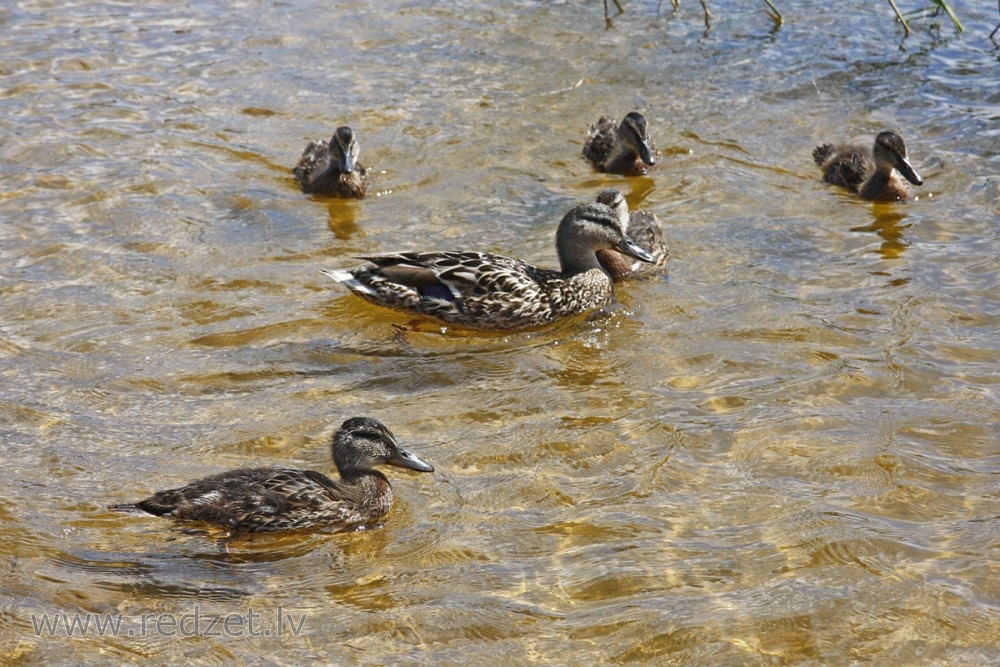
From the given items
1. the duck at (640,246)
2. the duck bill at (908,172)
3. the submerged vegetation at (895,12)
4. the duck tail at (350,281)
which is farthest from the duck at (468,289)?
the submerged vegetation at (895,12)

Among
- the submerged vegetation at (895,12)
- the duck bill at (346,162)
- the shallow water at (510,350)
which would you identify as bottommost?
the shallow water at (510,350)

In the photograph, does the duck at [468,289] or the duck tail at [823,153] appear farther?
the duck tail at [823,153]

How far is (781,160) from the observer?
36.0ft

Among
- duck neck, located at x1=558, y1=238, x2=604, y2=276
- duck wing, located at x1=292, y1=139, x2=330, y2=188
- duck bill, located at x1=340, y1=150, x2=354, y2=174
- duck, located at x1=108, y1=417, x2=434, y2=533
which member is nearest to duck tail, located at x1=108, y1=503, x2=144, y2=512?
duck, located at x1=108, y1=417, x2=434, y2=533

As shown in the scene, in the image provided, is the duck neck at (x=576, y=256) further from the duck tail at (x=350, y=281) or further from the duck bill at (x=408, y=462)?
the duck bill at (x=408, y=462)

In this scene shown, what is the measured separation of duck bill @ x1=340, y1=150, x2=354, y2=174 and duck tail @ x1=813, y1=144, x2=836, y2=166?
3985mm

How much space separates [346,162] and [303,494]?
467 cm

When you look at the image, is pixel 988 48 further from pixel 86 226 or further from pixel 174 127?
pixel 86 226

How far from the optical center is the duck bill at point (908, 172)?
10078mm

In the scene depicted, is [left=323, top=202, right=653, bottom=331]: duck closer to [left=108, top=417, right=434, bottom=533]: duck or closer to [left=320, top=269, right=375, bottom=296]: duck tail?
[left=320, top=269, right=375, bottom=296]: duck tail

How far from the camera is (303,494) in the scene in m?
5.86

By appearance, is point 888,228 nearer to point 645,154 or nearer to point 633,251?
point 645,154

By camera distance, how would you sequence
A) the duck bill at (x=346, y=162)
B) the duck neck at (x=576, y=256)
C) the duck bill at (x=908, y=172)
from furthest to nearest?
the duck bill at (x=908, y=172) < the duck bill at (x=346, y=162) < the duck neck at (x=576, y=256)

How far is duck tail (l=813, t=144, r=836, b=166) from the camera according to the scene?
10.7 metres
